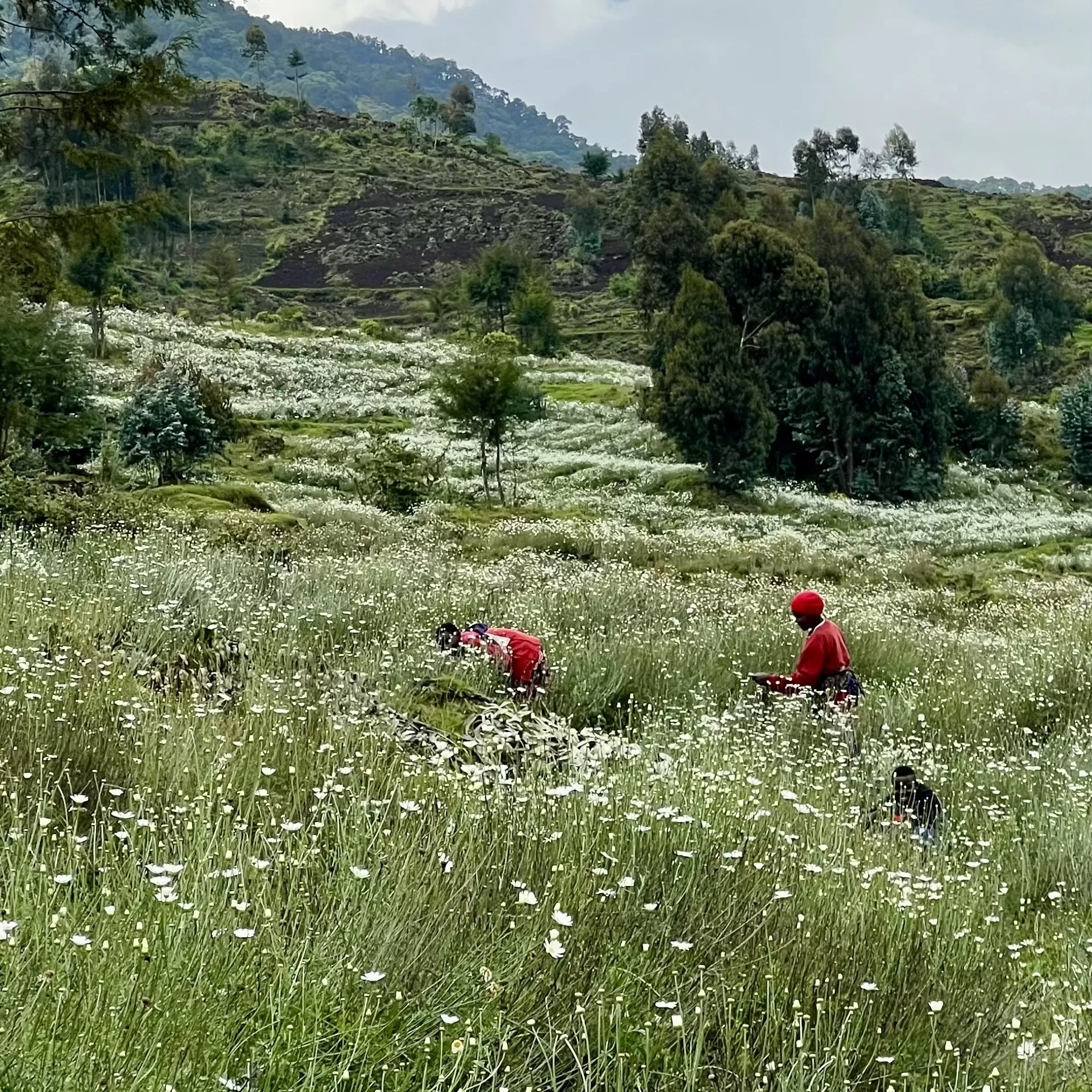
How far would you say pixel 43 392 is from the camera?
21.5m

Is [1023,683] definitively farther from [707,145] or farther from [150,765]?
[707,145]

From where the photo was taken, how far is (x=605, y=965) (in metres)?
2.72

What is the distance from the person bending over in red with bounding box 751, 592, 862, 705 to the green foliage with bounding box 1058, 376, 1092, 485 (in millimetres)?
32822

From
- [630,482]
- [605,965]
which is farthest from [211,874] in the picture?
[630,482]

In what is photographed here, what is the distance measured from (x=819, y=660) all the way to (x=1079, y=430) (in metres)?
34.1

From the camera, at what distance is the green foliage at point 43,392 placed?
20.4m

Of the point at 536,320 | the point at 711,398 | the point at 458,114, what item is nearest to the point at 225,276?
the point at 536,320

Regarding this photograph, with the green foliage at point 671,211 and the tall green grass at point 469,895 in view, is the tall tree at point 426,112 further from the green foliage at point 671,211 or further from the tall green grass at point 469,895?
the tall green grass at point 469,895

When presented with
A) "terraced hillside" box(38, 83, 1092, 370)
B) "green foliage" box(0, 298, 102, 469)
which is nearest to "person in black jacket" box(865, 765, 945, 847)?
"green foliage" box(0, 298, 102, 469)

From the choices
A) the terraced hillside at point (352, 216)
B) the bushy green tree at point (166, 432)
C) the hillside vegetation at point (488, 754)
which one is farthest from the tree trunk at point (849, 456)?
the terraced hillside at point (352, 216)

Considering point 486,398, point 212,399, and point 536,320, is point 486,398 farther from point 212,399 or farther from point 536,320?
point 536,320

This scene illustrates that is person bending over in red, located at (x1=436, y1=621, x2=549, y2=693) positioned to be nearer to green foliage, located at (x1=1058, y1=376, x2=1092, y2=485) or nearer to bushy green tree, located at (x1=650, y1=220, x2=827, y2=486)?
bushy green tree, located at (x1=650, y1=220, x2=827, y2=486)

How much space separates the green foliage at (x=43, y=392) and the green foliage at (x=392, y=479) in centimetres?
596

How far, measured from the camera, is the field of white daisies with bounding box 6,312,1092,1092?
229cm
